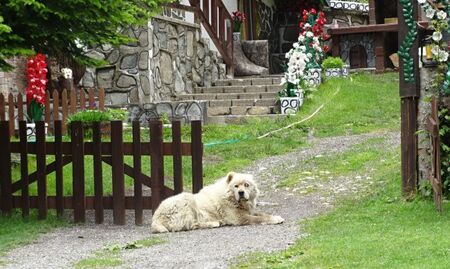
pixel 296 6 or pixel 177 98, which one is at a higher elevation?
pixel 296 6

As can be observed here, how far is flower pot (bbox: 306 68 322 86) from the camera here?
21255 mm

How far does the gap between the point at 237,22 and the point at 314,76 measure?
5.70 m

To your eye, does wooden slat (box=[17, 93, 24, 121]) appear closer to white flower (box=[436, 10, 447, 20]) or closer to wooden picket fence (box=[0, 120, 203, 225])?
wooden picket fence (box=[0, 120, 203, 225])

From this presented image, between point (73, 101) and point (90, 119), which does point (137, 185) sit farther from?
point (73, 101)

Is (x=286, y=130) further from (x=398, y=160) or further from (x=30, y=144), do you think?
(x=30, y=144)

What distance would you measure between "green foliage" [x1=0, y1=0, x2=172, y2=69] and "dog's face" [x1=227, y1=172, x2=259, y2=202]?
2317mm

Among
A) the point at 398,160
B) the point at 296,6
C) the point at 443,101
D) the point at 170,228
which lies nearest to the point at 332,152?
the point at 398,160

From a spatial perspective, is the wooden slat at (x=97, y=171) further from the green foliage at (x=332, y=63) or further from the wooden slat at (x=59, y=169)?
the green foliage at (x=332, y=63)

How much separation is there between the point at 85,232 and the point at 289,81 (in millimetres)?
10274

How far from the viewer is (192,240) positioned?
9.02 metres

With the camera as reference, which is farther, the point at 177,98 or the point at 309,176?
the point at 177,98

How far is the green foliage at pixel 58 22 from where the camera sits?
9781 millimetres

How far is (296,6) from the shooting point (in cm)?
3006

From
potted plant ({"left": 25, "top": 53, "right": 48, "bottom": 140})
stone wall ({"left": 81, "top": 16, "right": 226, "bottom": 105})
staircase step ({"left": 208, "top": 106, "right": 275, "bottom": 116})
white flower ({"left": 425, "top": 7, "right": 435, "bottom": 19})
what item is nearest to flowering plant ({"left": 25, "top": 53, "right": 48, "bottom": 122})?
potted plant ({"left": 25, "top": 53, "right": 48, "bottom": 140})
